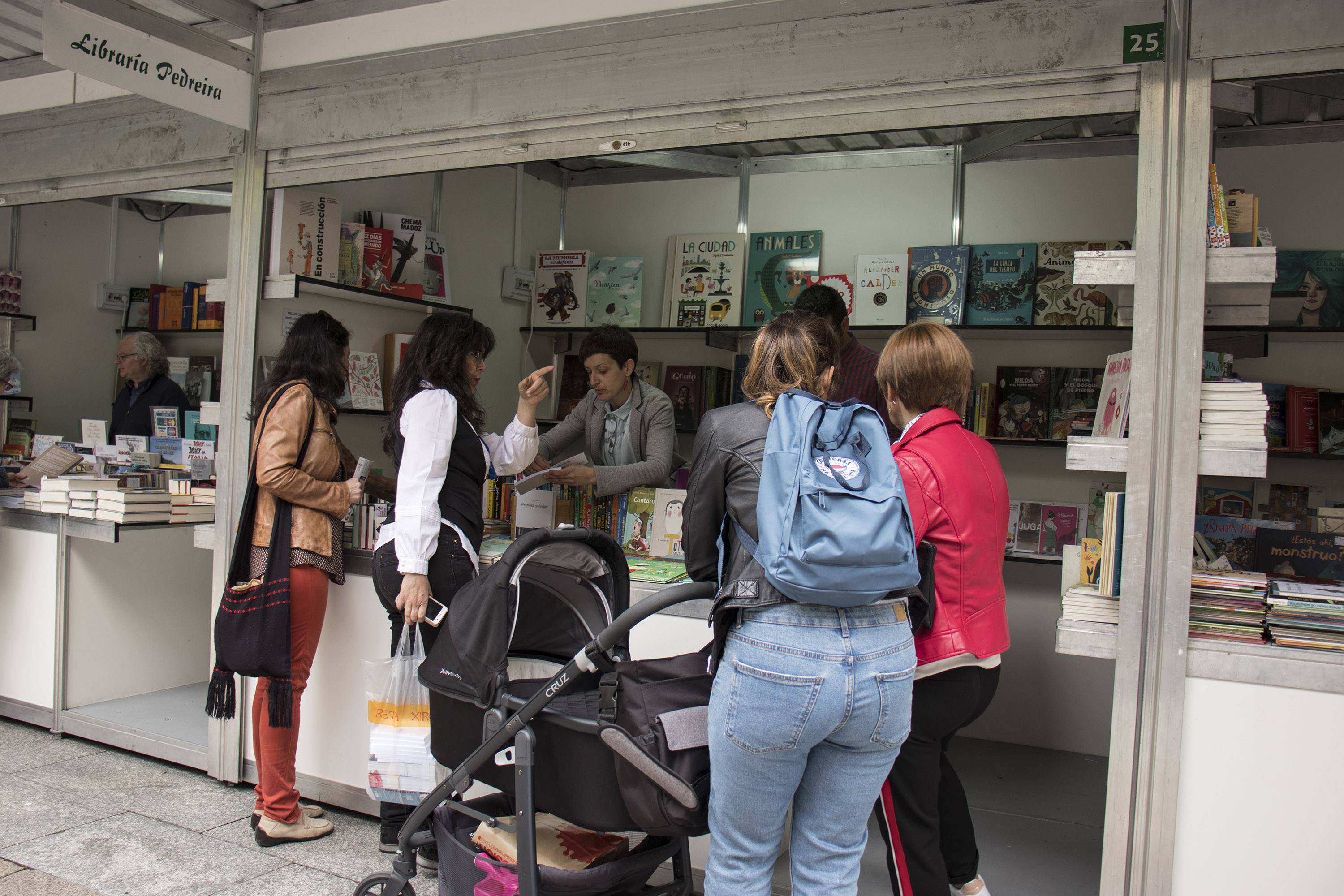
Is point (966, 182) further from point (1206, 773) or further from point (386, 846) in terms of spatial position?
point (386, 846)

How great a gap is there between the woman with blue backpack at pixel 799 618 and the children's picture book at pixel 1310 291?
338 cm

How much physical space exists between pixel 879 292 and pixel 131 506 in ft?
12.2

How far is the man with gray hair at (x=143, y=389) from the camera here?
5.82 metres

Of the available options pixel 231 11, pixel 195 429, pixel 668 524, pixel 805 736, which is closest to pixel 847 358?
pixel 668 524

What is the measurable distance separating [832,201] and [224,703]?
3999 mm

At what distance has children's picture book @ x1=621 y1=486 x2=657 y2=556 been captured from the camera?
141 inches

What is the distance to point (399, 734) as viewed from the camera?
9.27 feet

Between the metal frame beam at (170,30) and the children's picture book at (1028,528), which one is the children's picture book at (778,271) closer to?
the children's picture book at (1028,528)

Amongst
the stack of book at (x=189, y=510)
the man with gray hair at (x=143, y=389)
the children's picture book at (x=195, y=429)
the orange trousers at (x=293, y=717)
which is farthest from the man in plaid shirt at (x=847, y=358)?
the man with gray hair at (x=143, y=389)

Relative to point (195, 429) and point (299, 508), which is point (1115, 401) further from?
point (195, 429)

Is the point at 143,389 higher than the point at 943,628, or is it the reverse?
the point at 143,389

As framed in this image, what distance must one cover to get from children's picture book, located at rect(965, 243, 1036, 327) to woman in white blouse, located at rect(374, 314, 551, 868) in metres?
2.59

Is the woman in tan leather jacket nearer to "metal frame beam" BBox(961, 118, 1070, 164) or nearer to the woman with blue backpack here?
the woman with blue backpack

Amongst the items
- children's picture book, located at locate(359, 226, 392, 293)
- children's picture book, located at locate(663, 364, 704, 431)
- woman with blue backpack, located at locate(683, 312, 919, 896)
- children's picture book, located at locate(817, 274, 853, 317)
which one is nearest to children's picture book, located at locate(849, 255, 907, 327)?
children's picture book, located at locate(817, 274, 853, 317)
